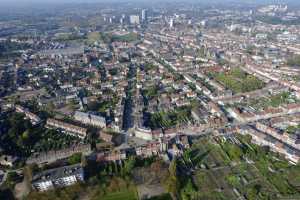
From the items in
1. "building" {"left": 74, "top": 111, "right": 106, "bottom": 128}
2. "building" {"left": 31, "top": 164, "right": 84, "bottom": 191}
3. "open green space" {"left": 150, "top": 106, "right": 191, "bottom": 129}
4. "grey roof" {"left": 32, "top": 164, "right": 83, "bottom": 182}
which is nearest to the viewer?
"building" {"left": 31, "top": 164, "right": 84, "bottom": 191}

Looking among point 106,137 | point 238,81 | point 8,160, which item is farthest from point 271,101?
point 8,160

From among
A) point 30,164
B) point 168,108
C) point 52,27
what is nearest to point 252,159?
point 168,108

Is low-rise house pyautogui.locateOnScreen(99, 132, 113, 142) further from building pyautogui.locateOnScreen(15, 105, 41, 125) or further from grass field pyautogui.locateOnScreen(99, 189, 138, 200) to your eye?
building pyautogui.locateOnScreen(15, 105, 41, 125)

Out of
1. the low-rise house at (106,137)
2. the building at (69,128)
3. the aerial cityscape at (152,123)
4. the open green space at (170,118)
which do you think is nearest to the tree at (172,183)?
the aerial cityscape at (152,123)

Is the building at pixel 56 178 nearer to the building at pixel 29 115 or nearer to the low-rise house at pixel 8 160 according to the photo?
the low-rise house at pixel 8 160

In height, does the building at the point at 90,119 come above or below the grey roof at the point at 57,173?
above

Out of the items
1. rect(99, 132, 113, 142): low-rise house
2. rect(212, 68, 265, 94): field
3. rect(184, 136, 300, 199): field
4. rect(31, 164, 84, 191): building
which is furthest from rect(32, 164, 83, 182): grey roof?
rect(212, 68, 265, 94): field

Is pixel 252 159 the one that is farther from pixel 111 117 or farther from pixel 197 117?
pixel 111 117
